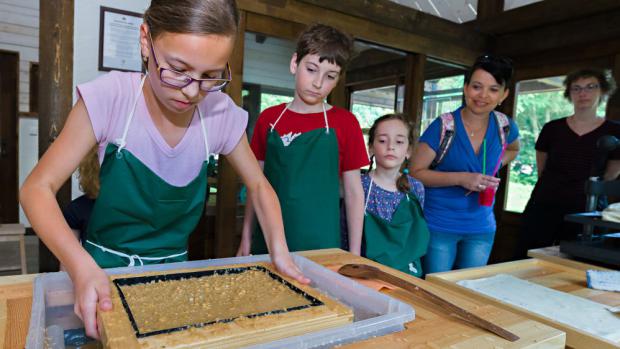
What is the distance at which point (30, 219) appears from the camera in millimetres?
757

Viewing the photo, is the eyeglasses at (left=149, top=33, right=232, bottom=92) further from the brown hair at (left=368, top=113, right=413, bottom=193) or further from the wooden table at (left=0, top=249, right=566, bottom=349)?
the brown hair at (left=368, top=113, right=413, bottom=193)

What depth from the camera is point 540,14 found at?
343 centimetres

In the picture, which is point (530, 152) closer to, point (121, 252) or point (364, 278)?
point (364, 278)

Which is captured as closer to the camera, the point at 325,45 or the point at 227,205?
the point at 325,45

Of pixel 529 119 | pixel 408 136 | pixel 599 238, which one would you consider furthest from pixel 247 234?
pixel 529 119

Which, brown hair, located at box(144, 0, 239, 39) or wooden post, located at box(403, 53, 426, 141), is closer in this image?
brown hair, located at box(144, 0, 239, 39)

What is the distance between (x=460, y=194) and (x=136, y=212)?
1.49 metres

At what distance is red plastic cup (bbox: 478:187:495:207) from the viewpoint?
5.98 ft

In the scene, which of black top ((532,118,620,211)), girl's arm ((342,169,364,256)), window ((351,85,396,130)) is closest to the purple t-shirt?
girl's arm ((342,169,364,256))

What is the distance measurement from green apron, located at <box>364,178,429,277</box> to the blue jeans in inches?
6.6

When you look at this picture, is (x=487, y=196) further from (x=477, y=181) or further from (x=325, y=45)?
(x=325, y=45)

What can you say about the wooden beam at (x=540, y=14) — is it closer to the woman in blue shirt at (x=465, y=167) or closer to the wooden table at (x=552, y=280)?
the woman in blue shirt at (x=465, y=167)

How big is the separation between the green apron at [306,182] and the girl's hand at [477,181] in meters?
0.66

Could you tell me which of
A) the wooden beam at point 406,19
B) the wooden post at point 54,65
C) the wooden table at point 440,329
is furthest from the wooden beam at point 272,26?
the wooden table at point 440,329
